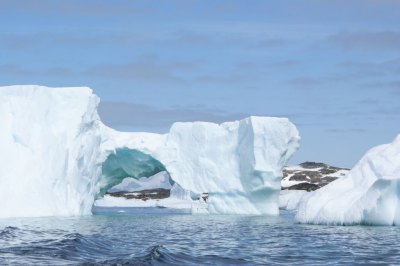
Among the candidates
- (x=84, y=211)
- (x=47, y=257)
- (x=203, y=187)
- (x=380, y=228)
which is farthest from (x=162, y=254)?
(x=203, y=187)

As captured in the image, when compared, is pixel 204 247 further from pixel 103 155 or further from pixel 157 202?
pixel 157 202

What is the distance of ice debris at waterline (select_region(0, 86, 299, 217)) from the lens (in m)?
32.1

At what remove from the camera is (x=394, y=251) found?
15852 mm

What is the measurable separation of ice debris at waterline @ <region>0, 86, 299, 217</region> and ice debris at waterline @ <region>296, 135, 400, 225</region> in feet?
36.7

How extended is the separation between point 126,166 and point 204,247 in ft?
83.2

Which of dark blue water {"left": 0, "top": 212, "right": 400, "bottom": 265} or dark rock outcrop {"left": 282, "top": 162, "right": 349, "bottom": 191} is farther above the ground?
dark rock outcrop {"left": 282, "top": 162, "right": 349, "bottom": 191}

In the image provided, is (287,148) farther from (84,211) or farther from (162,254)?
(162,254)

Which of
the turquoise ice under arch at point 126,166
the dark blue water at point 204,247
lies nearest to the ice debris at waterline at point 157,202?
the turquoise ice under arch at point 126,166

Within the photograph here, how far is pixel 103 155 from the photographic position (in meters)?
39.5

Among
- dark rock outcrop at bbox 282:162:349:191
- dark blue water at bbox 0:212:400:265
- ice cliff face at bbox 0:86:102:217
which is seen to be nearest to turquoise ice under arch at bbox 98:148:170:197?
ice cliff face at bbox 0:86:102:217

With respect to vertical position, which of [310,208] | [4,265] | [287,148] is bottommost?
[4,265]

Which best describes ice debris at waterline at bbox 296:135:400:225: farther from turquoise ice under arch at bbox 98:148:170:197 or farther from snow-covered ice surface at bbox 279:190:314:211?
snow-covered ice surface at bbox 279:190:314:211

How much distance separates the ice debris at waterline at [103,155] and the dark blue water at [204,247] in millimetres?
7986

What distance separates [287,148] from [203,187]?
5279 millimetres
